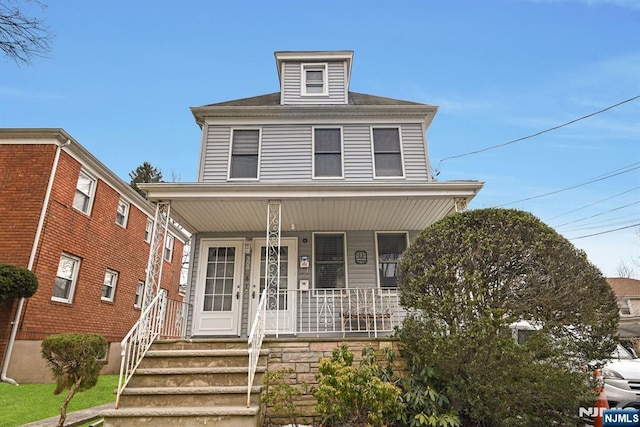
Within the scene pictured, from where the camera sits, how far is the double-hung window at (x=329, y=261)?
25.4 feet

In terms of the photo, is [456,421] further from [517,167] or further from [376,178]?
[517,167]

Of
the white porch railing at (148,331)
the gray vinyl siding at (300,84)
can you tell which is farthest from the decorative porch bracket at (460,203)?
the white porch railing at (148,331)

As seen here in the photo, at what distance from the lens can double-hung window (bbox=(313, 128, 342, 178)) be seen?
838cm

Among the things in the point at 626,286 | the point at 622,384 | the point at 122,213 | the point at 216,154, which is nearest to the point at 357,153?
the point at 216,154

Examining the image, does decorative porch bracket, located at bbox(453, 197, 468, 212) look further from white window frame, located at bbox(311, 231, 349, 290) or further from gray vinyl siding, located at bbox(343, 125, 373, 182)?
white window frame, located at bbox(311, 231, 349, 290)

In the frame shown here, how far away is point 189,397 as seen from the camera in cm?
409

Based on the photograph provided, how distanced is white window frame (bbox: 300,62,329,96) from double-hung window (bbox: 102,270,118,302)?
841 cm

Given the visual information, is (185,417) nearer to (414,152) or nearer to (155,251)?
(155,251)

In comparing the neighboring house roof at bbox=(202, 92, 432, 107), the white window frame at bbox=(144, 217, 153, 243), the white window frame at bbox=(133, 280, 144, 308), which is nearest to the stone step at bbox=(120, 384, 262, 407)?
the neighboring house roof at bbox=(202, 92, 432, 107)

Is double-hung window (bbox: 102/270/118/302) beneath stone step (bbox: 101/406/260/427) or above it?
above

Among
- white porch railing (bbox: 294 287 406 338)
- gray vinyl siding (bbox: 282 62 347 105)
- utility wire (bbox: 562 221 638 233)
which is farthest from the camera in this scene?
utility wire (bbox: 562 221 638 233)

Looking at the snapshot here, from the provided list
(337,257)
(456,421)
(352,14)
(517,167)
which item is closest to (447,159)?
(352,14)

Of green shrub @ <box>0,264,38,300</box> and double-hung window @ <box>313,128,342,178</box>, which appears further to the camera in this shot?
double-hung window @ <box>313,128,342,178</box>

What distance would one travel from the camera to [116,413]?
12.4ft
